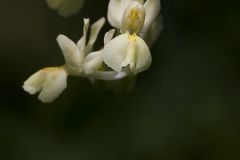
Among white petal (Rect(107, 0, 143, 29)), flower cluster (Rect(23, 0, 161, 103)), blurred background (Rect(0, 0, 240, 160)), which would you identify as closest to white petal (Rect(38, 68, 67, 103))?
flower cluster (Rect(23, 0, 161, 103))

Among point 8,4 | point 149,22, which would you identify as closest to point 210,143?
point 149,22

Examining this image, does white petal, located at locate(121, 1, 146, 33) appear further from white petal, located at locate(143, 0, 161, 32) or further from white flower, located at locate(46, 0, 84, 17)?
white flower, located at locate(46, 0, 84, 17)

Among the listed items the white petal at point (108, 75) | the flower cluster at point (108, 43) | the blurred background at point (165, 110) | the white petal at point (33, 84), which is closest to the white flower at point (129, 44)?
the flower cluster at point (108, 43)

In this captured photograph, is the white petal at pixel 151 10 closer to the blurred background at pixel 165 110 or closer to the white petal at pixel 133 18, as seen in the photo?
the white petal at pixel 133 18

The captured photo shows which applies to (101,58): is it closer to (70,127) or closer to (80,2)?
(80,2)

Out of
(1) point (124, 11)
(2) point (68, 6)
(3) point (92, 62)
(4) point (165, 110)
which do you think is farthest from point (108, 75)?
(4) point (165, 110)

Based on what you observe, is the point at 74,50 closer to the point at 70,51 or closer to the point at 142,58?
the point at 70,51
